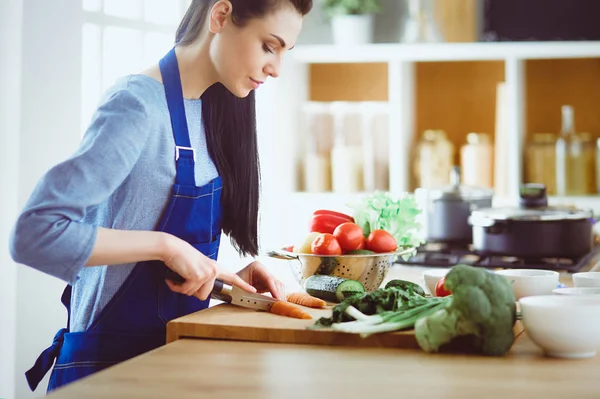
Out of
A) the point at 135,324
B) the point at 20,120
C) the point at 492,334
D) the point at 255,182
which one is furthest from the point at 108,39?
the point at 492,334

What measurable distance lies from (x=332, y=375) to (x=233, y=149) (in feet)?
2.75

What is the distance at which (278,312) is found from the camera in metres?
1.75

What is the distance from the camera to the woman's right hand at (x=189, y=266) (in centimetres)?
161

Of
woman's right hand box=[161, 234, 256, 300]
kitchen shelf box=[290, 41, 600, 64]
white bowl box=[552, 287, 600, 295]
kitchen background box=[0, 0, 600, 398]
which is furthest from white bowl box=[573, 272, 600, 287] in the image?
kitchen shelf box=[290, 41, 600, 64]

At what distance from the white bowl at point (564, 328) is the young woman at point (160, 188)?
0.61m

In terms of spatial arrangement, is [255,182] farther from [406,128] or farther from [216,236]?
[406,128]

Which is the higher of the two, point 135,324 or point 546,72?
point 546,72

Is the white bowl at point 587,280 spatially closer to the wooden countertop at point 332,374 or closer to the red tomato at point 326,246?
the wooden countertop at point 332,374

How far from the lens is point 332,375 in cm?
134

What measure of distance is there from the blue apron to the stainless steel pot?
1.41m

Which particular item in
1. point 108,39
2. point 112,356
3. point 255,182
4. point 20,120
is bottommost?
point 112,356

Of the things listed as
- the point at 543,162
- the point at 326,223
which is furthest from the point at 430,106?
the point at 326,223

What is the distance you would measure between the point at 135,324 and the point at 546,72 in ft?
10.7

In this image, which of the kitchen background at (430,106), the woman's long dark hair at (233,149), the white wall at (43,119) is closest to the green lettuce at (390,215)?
the woman's long dark hair at (233,149)
